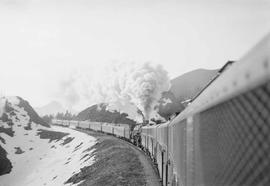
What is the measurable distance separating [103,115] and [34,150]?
215 feet

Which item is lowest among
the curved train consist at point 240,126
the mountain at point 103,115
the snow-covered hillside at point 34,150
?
the snow-covered hillside at point 34,150

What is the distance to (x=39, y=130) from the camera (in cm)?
9200

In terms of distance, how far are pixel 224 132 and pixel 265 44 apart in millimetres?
1148

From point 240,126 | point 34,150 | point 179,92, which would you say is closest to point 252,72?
point 240,126

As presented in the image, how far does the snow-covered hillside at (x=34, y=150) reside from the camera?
4491 centimetres

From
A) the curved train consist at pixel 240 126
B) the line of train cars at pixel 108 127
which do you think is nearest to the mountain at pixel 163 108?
the line of train cars at pixel 108 127

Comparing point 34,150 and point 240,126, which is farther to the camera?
point 34,150

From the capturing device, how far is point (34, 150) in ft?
236

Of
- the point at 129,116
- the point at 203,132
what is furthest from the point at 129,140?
the point at 129,116

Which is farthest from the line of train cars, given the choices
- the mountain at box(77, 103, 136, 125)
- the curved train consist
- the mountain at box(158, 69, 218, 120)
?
the mountain at box(158, 69, 218, 120)

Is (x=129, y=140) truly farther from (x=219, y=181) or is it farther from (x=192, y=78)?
(x=192, y=78)

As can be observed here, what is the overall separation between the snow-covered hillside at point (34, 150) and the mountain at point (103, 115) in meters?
31.2

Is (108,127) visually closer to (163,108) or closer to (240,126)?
(240,126)

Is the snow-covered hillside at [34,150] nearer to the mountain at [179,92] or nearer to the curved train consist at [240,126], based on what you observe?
the curved train consist at [240,126]
